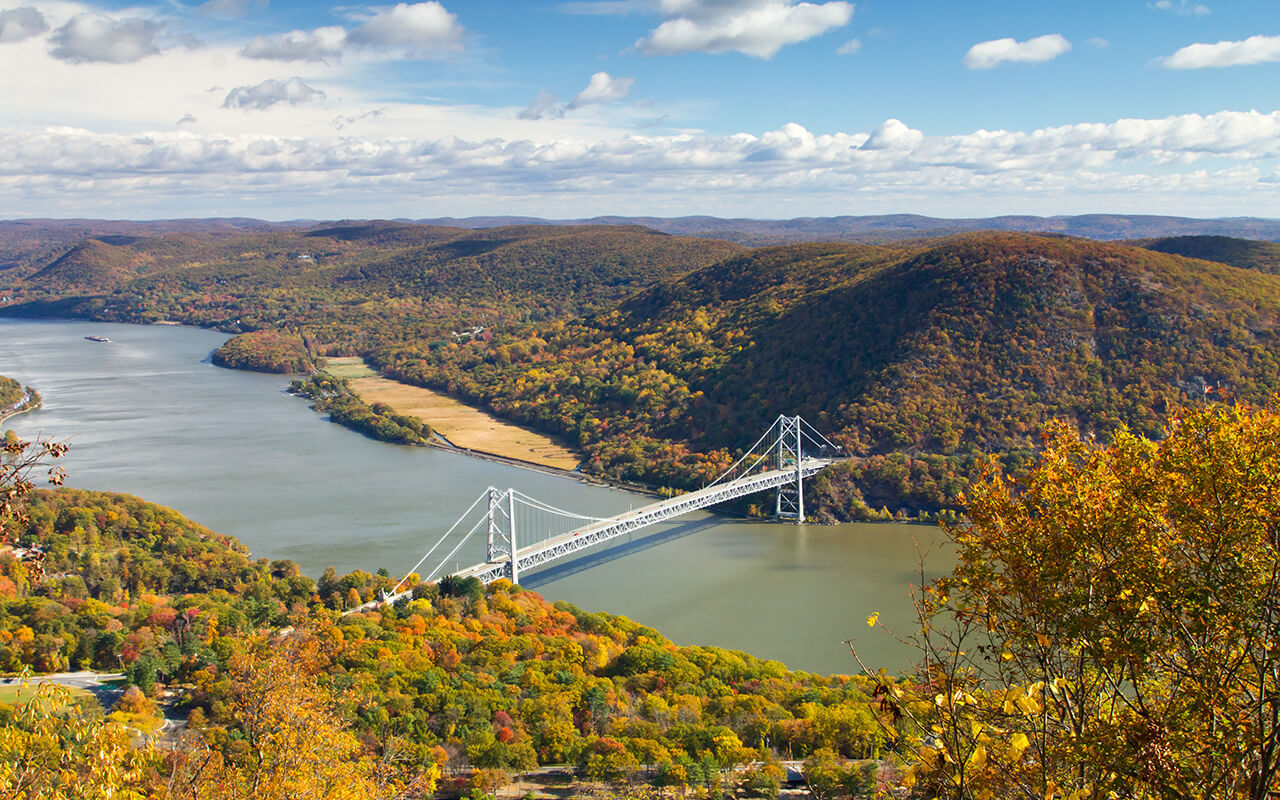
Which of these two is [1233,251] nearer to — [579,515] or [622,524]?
[622,524]

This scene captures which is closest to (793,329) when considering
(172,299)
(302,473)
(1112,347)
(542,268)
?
(1112,347)

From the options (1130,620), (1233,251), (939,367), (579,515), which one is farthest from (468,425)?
(1233,251)

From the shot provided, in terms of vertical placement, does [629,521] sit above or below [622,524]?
above

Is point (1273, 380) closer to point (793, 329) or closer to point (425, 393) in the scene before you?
point (793, 329)

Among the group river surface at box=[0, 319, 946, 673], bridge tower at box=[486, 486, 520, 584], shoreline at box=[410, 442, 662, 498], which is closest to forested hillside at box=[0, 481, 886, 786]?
bridge tower at box=[486, 486, 520, 584]

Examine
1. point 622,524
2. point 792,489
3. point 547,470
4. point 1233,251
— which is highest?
point 1233,251

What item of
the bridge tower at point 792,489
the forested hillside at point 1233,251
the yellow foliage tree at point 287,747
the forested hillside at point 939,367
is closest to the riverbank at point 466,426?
the forested hillside at point 939,367
